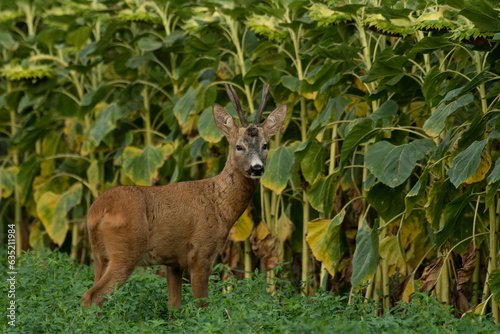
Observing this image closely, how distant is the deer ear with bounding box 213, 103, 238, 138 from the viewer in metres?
6.22

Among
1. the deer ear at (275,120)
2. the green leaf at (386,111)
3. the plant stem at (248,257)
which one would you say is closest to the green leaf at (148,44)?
the plant stem at (248,257)

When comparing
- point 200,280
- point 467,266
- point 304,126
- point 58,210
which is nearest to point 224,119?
point 200,280

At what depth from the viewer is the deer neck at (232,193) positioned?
19.9 feet

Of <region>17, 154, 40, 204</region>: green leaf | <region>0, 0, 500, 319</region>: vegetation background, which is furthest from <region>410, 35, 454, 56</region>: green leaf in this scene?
<region>17, 154, 40, 204</region>: green leaf

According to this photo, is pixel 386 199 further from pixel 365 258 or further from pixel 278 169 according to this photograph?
pixel 278 169

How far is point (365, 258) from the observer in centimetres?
616

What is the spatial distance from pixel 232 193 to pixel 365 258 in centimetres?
115

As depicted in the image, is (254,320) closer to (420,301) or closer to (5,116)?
(420,301)

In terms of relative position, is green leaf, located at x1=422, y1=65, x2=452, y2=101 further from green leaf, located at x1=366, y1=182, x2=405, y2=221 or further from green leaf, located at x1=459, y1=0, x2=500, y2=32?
green leaf, located at x1=366, y1=182, x2=405, y2=221

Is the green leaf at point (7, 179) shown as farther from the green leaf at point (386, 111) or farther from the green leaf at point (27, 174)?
the green leaf at point (386, 111)

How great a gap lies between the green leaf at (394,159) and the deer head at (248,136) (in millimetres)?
786

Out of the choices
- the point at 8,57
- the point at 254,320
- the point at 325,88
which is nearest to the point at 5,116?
the point at 8,57

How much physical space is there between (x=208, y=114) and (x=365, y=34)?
1.62 m

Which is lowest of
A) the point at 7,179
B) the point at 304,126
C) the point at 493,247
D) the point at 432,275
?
the point at 7,179
